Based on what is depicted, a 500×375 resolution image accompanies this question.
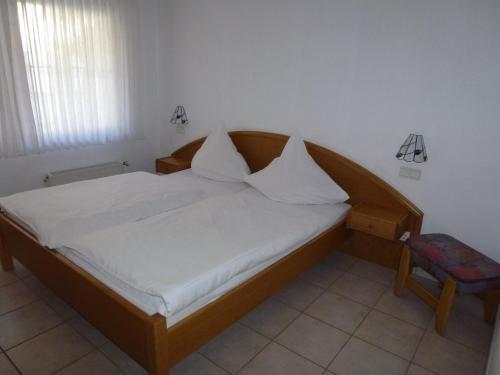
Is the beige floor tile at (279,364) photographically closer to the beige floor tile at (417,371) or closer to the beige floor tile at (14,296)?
the beige floor tile at (417,371)

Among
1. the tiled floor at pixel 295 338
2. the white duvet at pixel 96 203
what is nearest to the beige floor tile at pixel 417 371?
the tiled floor at pixel 295 338

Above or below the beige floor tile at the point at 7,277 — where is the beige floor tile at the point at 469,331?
above

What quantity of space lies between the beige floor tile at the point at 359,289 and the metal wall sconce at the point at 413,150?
1040 mm

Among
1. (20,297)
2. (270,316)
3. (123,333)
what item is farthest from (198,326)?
(20,297)

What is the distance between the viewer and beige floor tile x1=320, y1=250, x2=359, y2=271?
313 centimetres

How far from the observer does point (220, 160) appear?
12.0ft

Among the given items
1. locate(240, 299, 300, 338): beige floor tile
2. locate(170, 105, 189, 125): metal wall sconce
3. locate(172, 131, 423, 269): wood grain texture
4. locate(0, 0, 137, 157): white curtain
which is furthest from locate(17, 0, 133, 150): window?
locate(240, 299, 300, 338): beige floor tile

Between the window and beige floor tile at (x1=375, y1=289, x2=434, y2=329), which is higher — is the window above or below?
above

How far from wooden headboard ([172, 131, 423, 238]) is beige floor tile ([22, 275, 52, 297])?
216 centimetres

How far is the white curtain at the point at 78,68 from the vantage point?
329cm

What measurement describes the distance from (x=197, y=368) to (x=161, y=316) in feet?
1.75

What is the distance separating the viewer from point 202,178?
3688 mm

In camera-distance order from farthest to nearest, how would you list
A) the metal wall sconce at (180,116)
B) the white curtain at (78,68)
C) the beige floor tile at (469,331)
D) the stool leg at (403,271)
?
the metal wall sconce at (180,116) < the white curtain at (78,68) < the stool leg at (403,271) < the beige floor tile at (469,331)

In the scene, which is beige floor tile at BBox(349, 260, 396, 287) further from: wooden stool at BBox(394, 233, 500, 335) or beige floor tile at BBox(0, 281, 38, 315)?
beige floor tile at BBox(0, 281, 38, 315)
